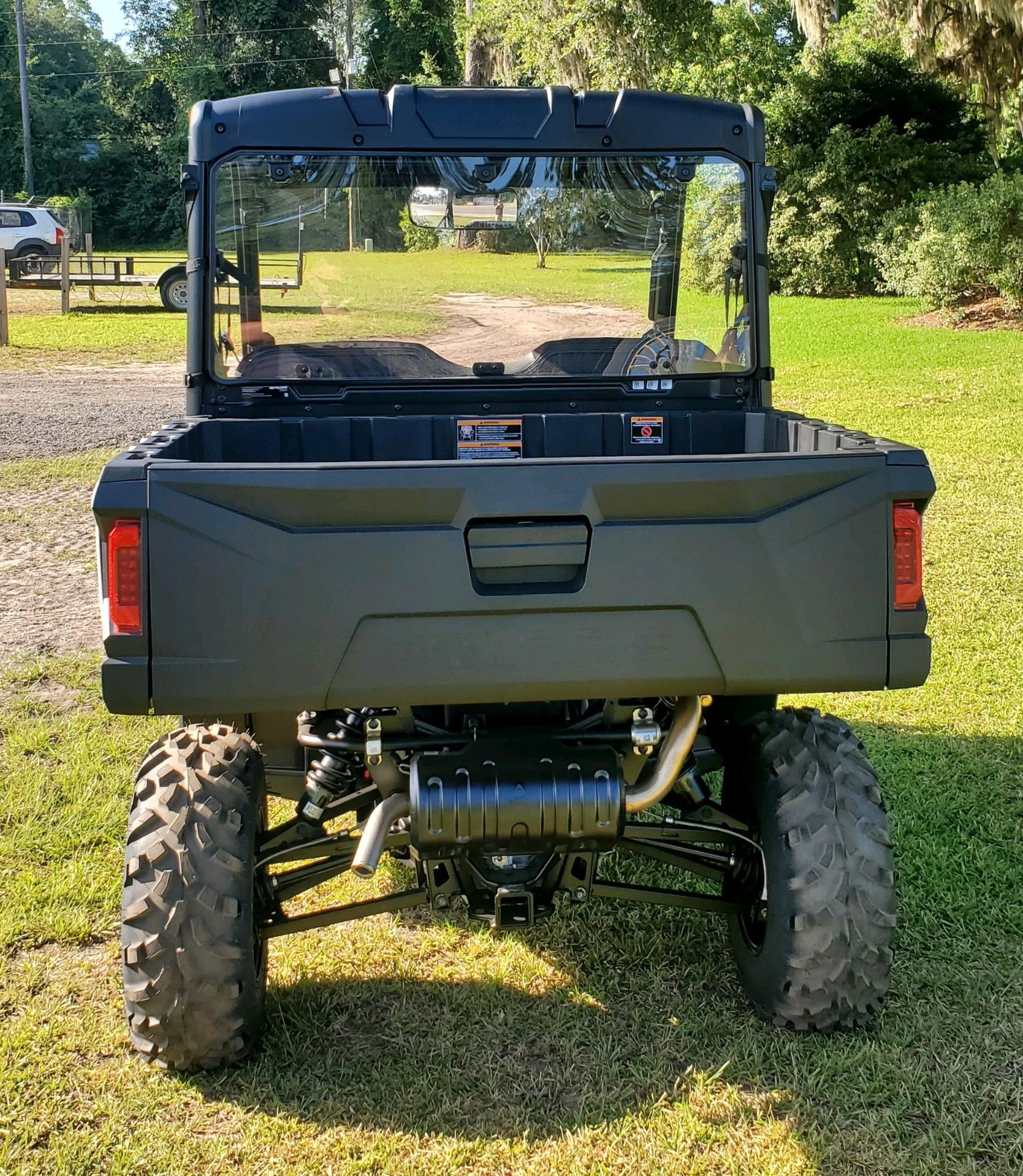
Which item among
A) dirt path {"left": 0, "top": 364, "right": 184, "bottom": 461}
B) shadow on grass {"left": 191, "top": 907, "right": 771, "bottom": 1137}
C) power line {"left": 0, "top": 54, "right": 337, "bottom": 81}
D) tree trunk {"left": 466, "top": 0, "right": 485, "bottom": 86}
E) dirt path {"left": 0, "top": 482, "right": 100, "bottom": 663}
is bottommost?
shadow on grass {"left": 191, "top": 907, "right": 771, "bottom": 1137}

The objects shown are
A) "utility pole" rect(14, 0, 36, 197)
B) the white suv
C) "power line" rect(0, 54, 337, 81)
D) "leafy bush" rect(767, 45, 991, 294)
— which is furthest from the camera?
"power line" rect(0, 54, 337, 81)

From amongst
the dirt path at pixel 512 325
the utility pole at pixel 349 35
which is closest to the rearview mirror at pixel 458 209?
the dirt path at pixel 512 325

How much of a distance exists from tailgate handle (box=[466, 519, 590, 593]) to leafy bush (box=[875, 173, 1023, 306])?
60.4 feet

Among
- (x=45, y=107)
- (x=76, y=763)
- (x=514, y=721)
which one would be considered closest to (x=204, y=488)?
(x=514, y=721)

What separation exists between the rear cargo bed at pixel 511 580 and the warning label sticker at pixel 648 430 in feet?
4.35

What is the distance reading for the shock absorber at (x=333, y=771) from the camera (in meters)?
3.00

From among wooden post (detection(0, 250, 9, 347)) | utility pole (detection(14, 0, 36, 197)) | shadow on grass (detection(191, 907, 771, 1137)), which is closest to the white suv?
wooden post (detection(0, 250, 9, 347))

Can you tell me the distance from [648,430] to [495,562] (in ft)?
5.07

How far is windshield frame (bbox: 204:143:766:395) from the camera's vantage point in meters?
3.95

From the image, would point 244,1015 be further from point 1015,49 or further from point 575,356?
point 1015,49

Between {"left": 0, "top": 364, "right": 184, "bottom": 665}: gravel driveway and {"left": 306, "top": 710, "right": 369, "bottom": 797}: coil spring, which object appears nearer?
{"left": 306, "top": 710, "right": 369, "bottom": 797}: coil spring

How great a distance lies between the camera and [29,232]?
28.5 metres

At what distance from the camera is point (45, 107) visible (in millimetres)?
50000

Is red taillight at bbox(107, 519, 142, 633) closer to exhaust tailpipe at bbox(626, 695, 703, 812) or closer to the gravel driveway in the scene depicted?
exhaust tailpipe at bbox(626, 695, 703, 812)
